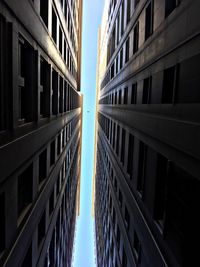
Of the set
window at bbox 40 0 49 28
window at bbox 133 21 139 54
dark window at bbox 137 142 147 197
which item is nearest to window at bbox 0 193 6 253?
dark window at bbox 137 142 147 197

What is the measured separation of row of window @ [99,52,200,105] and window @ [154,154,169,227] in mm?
3433

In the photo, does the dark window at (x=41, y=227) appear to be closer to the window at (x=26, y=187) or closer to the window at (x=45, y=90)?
the window at (x=26, y=187)

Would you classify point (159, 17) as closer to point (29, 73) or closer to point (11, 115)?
point (29, 73)

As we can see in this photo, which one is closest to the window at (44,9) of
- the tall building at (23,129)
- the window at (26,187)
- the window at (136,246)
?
the tall building at (23,129)

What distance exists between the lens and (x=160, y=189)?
15.6 metres

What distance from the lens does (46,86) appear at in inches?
856

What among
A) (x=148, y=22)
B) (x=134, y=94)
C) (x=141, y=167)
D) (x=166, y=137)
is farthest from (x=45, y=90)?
(x=166, y=137)

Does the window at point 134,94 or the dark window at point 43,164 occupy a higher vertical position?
the window at point 134,94

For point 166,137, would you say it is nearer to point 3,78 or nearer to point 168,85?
point 168,85

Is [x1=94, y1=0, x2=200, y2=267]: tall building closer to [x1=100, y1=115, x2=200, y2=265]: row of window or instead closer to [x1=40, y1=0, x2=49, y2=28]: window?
[x1=100, y1=115, x2=200, y2=265]: row of window

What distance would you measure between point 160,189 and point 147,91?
726 centimetres

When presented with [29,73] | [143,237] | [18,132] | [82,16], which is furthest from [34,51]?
[82,16]

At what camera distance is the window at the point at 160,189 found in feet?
49.2

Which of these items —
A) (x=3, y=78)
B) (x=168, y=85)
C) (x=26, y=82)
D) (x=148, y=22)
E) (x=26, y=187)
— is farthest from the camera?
(x=148, y=22)
